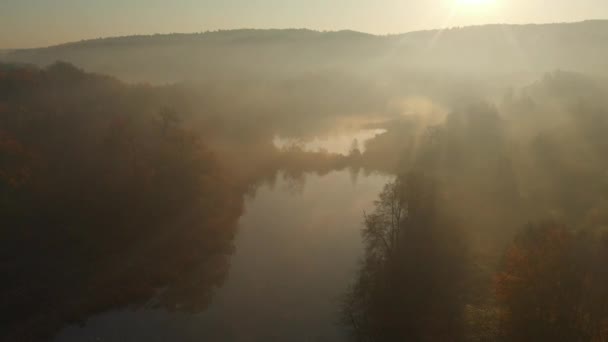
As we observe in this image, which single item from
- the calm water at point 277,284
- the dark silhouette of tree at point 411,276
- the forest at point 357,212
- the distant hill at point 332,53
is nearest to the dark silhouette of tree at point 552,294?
the forest at point 357,212

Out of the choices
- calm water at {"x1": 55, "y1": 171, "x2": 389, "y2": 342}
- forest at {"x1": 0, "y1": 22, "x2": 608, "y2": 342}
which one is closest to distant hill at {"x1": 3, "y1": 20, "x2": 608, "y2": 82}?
forest at {"x1": 0, "y1": 22, "x2": 608, "y2": 342}

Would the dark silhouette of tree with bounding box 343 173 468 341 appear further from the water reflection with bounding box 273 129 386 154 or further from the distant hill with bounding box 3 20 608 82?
the distant hill with bounding box 3 20 608 82

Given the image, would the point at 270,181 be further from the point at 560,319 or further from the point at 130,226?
the point at 560,319

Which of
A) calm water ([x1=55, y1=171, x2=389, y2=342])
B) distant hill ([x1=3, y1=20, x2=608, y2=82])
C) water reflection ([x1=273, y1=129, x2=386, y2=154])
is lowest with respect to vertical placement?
calm water ([x1=55, y1=171, x2=389, y2=342])

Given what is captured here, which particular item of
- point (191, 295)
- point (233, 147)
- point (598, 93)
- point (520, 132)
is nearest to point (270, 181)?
point (233, 147)

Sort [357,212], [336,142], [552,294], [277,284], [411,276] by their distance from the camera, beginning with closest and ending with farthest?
[552,294] < [411,276] < [277,284] < [357,212] < [336,142]

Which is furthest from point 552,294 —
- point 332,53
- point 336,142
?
point 332,53

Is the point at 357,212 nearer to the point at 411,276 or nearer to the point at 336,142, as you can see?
the point at 411,276
